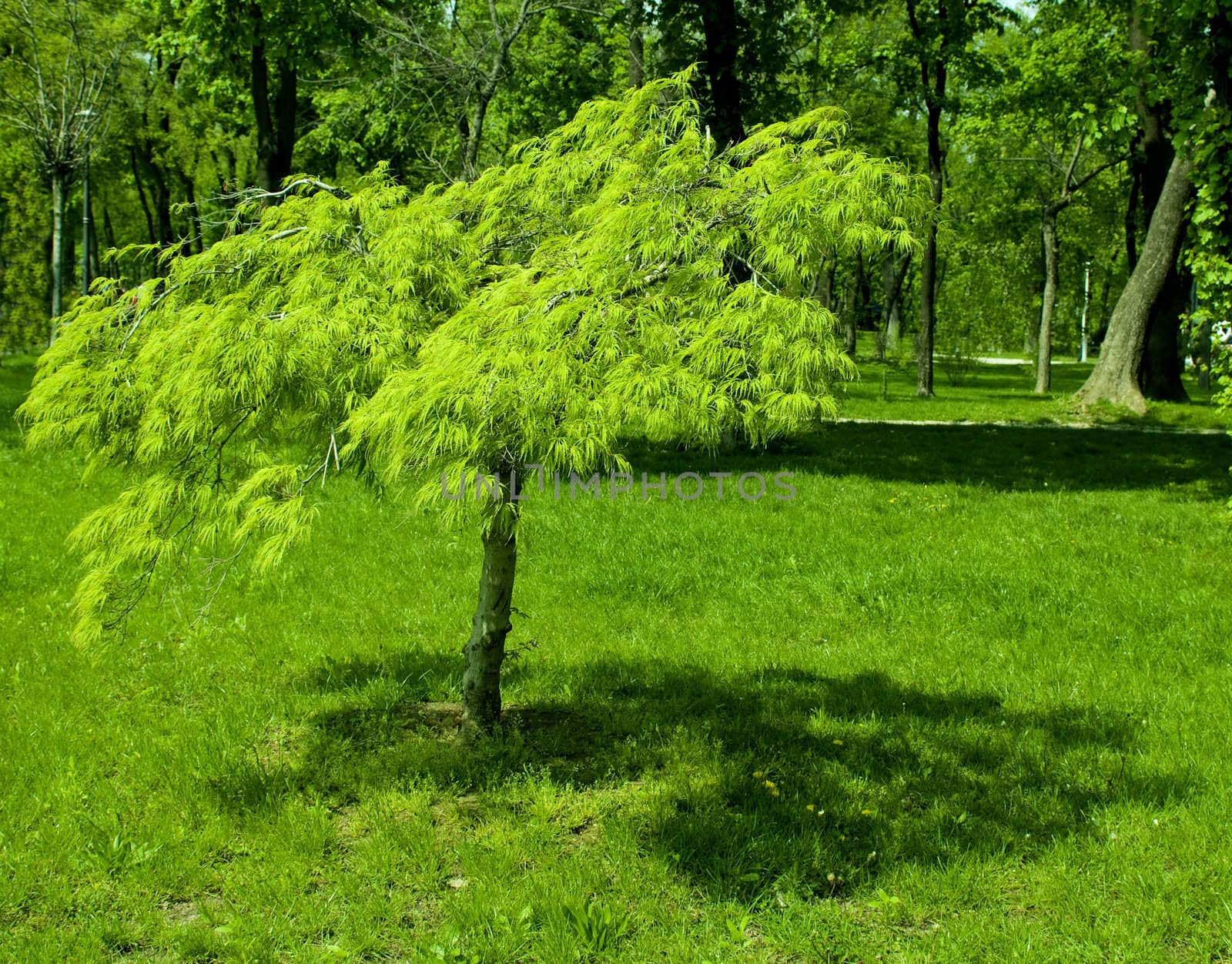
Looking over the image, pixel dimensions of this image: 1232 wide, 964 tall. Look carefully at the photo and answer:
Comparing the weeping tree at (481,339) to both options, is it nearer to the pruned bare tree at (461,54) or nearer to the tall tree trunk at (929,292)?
the pruned bare tree at (461,54)

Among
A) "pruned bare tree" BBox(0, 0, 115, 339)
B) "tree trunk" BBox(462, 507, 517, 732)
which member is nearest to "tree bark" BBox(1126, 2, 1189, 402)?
"tree trunk" BBox(462, 507, 517, 732)

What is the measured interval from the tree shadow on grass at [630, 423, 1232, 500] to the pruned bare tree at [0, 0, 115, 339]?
1610 cm

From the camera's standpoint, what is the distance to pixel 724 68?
14.1 m

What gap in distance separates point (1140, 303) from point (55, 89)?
78.1 feet

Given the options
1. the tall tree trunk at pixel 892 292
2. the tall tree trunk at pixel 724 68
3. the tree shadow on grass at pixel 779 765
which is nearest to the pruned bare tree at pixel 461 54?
the tall tree trunk at pixel 724 68

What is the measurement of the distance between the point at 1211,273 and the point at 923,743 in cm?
649

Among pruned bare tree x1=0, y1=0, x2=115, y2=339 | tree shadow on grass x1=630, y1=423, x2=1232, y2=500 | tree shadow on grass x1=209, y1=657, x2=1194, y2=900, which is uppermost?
pruned bare tree x1=0, y1=0, x2=115, y2=339

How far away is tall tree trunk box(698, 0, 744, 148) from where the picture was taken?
14156mm

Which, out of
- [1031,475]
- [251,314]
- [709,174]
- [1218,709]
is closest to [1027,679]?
[1218,709]

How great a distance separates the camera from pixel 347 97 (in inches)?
808

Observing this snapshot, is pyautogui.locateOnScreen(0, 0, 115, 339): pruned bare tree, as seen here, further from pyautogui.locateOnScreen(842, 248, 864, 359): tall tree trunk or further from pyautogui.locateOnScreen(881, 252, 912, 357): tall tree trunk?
pyautogui.locateOnScreen(881, 252, 912, 357): tall tree trunk

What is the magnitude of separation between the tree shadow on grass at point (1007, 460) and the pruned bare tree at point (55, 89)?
1610 centimetres

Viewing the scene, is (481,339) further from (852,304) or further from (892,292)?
(852,304)

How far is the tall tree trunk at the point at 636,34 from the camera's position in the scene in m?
15.4
